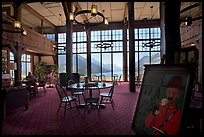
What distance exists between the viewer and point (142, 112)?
2553 millimetres

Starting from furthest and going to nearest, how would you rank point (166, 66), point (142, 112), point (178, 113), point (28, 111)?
point (28, 111), point (142, 112), point (166, 66), point (178, 113)

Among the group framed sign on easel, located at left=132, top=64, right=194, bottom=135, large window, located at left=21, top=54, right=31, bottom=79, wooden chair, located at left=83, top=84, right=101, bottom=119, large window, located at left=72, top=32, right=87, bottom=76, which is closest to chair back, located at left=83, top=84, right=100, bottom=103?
wooden chair, located at left=83, top=84, right=101, bottom=119

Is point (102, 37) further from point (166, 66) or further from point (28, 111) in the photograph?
point (166, 66)

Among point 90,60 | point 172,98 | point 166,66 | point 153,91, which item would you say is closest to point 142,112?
point 153,91

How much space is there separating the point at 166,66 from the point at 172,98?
1.72ft

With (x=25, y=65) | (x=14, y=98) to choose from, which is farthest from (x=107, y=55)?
(x=14, y=98)

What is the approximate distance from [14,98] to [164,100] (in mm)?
4030

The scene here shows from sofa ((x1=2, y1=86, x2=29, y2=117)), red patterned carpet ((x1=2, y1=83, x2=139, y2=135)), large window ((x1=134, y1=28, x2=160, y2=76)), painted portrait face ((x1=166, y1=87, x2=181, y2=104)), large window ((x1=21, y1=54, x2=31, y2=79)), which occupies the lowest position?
red patterned carpet ((x1=2, y1=83, x2=139, y2=135))

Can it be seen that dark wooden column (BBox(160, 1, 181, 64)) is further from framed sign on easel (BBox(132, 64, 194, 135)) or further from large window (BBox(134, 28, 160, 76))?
large window (BBox(134, 28, 160, 76))

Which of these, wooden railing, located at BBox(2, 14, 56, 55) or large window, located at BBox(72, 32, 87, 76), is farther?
large window, located at BBox(72, 32, 87, 76)

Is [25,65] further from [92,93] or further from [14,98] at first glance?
[92,93]

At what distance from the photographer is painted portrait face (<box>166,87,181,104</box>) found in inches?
79.5

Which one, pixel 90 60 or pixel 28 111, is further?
pixel 90 60

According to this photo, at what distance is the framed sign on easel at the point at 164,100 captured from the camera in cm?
192
